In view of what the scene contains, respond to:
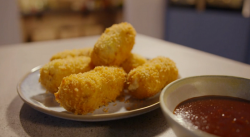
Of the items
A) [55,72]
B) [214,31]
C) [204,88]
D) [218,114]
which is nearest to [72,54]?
[55,72]

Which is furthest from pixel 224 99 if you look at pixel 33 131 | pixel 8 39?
pixel 8 39

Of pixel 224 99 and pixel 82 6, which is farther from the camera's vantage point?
pixel 82 6

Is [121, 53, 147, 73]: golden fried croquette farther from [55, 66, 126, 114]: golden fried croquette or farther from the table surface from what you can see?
the table surface

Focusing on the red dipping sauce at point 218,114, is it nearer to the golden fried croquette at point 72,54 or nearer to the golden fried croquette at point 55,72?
the golden fried croquette at point 55,72

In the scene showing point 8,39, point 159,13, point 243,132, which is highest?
point 243,132

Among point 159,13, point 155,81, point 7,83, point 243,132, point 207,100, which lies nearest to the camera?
point 243,132

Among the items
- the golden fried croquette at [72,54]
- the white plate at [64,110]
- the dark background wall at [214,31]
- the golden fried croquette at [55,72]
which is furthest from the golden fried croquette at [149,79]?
the dark background wall at [214,31]

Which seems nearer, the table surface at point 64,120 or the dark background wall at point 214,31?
the table surface at point 64,120

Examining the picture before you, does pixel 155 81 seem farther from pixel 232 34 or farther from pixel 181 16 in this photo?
pixel 181 16
